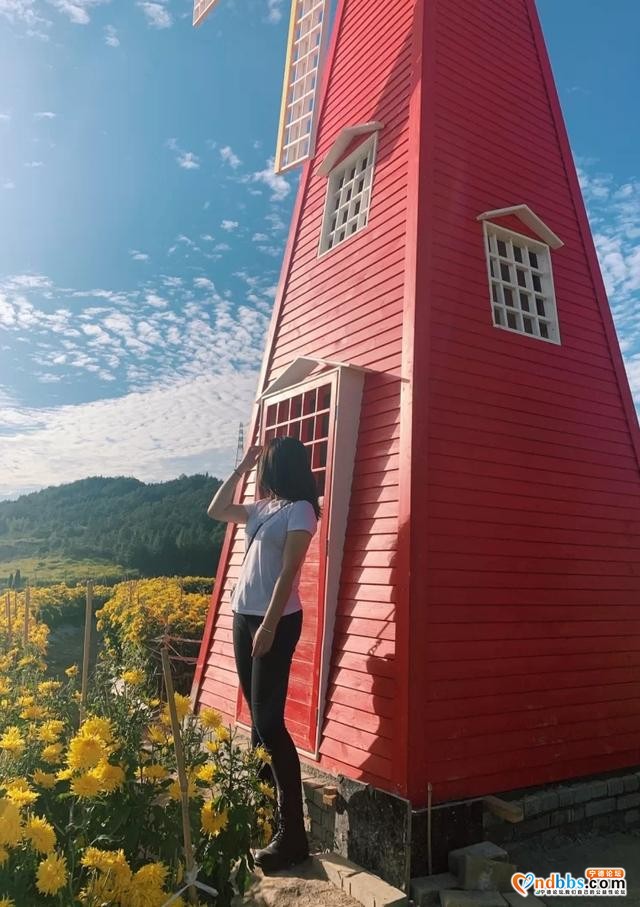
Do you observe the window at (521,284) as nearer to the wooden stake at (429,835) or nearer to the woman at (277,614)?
the woman at (277,614)

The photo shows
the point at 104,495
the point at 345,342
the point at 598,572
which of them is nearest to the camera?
the point at 598,572

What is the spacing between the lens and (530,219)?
593 centimetres

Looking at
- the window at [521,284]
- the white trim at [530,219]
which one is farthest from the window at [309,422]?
the white trim at [530,219]

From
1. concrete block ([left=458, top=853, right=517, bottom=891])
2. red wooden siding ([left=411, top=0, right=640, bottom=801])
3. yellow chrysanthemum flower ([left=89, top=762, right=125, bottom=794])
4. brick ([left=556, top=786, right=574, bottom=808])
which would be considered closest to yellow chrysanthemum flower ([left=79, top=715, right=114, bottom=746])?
yellow chrysanthemum flower ([left=89, top=762, right=125, bottom=794])

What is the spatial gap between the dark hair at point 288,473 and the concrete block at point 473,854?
204cm

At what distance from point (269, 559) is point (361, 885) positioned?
5.83 feet

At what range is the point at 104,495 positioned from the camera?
28.1 metres

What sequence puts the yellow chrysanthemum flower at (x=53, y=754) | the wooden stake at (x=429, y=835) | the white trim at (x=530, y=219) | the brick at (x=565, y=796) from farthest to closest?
the white trim at (x=530, y=219)
the brick at (x=565, y=796)
the wooden stake at (x=429, y=835)
the yellow chrysanthemum flower at (x=53, y=754)

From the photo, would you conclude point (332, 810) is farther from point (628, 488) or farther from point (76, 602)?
point (76, 602)

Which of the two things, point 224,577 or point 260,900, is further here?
point 224,577

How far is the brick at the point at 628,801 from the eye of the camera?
4731 mm

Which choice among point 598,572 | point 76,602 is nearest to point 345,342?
point 598,572

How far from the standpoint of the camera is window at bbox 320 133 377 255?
20.1 feet

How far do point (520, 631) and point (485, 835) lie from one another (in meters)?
1.32
